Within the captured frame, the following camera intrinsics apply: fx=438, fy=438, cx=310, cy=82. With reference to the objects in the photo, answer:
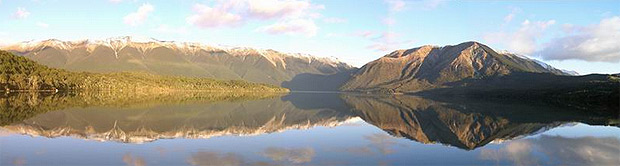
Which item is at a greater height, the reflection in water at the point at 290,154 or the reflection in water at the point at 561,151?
the reflection in water at the point at 290,154

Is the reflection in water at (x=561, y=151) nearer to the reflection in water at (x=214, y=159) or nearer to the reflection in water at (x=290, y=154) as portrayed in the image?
the reflection in water at (x=290, y=154)

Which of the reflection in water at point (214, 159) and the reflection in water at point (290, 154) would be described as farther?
the reflection in water at point (290, 154)

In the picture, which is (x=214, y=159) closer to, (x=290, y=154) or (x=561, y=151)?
(x=290, y=154)

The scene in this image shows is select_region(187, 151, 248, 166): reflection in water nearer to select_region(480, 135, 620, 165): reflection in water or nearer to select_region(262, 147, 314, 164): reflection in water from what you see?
select_region(262, 147, 314, 164): reflection in water

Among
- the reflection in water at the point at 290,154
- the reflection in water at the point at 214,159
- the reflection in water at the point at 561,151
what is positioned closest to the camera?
the reflection in water at the point at 214,159

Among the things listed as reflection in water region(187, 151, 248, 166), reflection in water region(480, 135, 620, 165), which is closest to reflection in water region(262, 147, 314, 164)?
reflection in water region(187, 151, 248, 166)

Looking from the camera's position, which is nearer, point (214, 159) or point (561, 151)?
point (214, 159)

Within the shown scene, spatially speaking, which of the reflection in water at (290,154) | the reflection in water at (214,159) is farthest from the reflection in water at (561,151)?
the reflection in water at (214,159)

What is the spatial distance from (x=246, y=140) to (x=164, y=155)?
10.4 metres

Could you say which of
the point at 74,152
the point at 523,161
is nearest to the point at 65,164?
the point at 74,152

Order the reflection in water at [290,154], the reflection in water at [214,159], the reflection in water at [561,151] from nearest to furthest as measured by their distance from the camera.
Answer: the reflection in water at [214,159] → the reflection in water at [290,154] → the reflection in water at [561,151]

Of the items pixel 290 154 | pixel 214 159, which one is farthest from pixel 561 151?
pixel 214 159

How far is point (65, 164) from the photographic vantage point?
25.5 meters

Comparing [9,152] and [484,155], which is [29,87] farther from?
[484,155]
